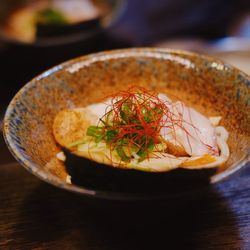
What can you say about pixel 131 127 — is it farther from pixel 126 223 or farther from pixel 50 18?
pixel 50 18

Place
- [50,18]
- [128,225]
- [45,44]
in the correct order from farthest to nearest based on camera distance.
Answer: [50,18] → [45,44] → [128,225]

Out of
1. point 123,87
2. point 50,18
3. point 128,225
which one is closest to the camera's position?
point 128,225

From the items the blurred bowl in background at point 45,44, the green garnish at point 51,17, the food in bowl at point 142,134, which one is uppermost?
the green garnish at point 51,17

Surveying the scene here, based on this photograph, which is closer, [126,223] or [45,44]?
[126,223]

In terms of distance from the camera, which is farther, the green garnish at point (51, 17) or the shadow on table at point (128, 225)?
the green garnish at point (51, 17)

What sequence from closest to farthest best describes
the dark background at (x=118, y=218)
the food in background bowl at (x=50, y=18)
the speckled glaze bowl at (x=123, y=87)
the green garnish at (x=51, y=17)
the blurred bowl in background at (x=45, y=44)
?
the dark background at (x=118, y=218) → the speckled glaze bowl at (x=123, y=87) → the blurred bowl in background at (x=45, y=44) → the food in background bowl at (x=50, y=18) → the green garnish at (x=51, y=17)

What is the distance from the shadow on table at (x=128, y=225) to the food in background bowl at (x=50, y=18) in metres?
1.85

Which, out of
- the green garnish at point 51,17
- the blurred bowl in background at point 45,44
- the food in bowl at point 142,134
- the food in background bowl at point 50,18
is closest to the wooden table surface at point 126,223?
the food in bowl at point 142,134

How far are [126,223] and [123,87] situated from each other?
603 mm

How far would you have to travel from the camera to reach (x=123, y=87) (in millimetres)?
1648

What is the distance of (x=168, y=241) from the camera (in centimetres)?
122

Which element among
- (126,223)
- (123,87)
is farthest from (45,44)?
(126,223)

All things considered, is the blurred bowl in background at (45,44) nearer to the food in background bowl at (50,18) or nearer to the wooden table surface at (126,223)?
the food in background bowl at (50,18)

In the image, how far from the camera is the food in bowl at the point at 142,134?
122 centimetres
